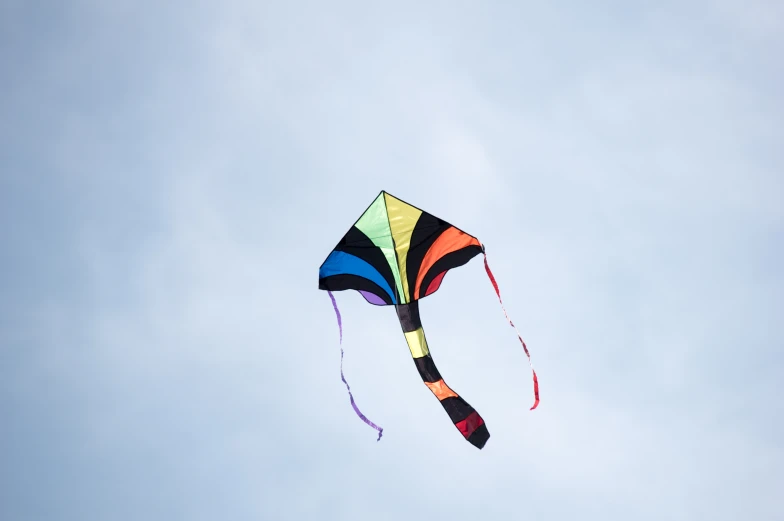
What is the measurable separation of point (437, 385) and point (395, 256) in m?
1.88

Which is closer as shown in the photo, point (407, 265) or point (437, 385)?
point (437, 385)

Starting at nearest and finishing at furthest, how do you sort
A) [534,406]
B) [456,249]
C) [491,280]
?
[534,406], [491,280], [456,249]

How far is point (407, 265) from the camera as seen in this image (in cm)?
855

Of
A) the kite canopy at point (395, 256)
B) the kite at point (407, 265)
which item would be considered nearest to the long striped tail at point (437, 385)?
the kite at point (407, 265)

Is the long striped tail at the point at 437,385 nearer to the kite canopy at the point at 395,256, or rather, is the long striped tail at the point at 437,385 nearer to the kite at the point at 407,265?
the kite at the point at 407,265

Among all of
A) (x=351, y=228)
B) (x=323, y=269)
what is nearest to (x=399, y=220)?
(x=351, y=228)

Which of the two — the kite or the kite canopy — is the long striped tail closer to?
the kite

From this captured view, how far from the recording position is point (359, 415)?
7805 millimetres

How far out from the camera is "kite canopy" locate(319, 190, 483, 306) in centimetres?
Result: 825

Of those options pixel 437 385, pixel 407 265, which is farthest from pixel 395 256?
pixel 437 385

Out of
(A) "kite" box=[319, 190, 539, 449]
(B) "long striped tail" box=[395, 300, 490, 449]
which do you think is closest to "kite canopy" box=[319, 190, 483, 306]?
(A) "kite" box=[319, 190, 539, 449]

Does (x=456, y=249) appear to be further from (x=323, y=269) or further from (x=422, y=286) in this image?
(x=323, y=269)

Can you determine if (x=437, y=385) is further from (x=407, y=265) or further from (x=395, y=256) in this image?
(x=395, y=256)

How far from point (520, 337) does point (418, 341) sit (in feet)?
4.74
